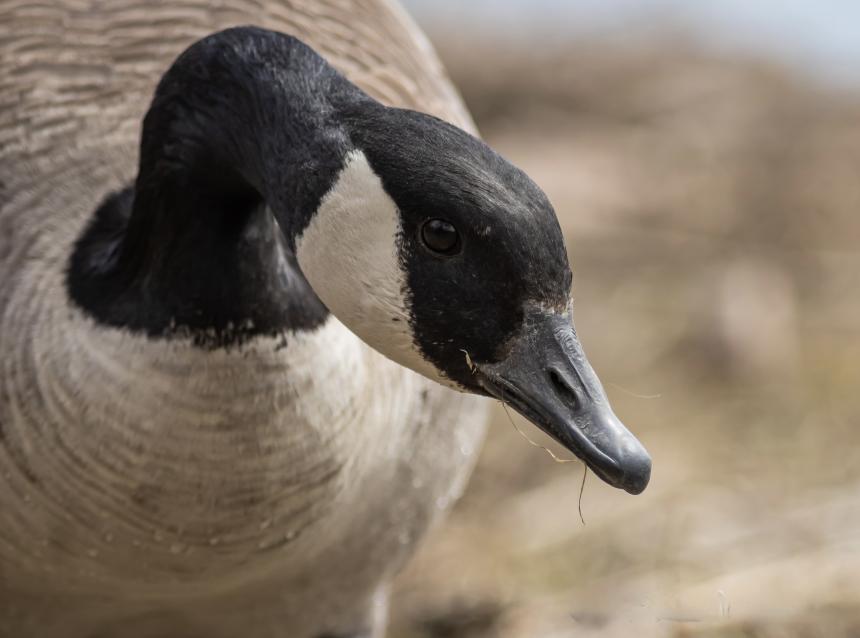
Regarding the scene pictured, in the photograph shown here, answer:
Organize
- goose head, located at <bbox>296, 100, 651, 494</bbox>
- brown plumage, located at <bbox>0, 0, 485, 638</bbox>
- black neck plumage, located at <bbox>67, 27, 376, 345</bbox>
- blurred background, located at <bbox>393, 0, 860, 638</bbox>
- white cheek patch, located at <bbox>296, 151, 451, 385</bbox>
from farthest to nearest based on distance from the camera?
1. blurred background, located at <bbox>393, 0, 860, 638</bbox>
2. brown plumage, located at <bbox>0, 0, 485, 638</bbox>
3. black neck plumage, located at <bbox>67, 27, 376, 345</bbox>
4. white cheek patch, located at <bbox>296, 151, 451, 385</bbox>
5. goose head, located at <bbox>296, 100, 651, 494</bbox>

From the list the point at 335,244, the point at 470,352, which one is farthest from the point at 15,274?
the point at 470,352

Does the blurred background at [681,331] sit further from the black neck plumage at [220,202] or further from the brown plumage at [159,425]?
the black neck plumage at [220,202]

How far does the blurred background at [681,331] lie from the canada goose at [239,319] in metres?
1.24

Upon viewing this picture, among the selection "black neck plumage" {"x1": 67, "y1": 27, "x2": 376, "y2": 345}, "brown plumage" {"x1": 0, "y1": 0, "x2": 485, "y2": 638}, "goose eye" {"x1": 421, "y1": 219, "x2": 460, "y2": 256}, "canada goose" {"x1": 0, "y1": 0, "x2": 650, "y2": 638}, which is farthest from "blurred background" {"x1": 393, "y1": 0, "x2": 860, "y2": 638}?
"goose eye" {"x1": 421, "y1": 219, "x2": 460, "y2": 256}

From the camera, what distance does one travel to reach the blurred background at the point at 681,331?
15.5ft

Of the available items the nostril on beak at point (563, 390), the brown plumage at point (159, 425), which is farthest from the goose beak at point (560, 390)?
the brown plumage at point (159, 425)

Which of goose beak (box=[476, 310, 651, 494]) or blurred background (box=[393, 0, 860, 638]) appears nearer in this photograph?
goose beak (box=[476, 310, 651, 494])

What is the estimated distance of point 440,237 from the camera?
2.46 m

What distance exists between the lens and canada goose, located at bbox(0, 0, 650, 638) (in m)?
2.48

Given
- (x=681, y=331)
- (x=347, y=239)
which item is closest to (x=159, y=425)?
(x=347, y=239)

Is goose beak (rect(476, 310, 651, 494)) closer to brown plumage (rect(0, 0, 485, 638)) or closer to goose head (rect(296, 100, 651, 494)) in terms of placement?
goose head (rect(296, 100, 651, 494))

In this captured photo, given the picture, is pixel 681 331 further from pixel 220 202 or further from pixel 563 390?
pixel 563 390

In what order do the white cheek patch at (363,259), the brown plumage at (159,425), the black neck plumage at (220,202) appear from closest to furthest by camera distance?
the white cheek patch at (363,259)
the black neck plumage at (220,202)
the brown plumage at (159,425)

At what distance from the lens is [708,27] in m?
10.1
